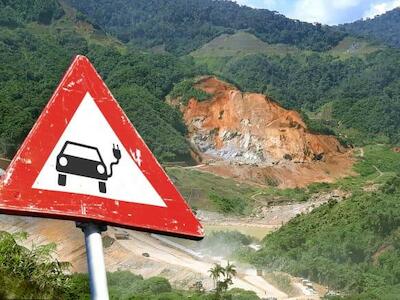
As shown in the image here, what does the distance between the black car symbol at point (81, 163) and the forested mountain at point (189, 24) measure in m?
131

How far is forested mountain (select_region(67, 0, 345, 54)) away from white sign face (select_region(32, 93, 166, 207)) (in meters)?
130

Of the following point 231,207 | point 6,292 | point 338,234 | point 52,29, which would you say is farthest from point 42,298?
point 52,29

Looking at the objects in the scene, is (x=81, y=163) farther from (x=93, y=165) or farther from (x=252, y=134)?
(x=252, y=134)

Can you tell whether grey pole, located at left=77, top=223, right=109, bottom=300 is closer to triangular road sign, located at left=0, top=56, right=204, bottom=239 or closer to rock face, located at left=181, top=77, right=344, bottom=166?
triangular road sign, located at left=0, top=56, right=204, bottom=239

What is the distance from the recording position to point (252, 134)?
58469mm

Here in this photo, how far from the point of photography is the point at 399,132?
80938 mm

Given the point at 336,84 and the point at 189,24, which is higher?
the point at 189,24

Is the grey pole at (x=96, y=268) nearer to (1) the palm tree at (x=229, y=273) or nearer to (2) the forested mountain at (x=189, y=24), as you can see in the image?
(1) the palm tree at (x=229, y=273)

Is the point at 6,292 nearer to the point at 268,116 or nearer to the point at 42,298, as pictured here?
the point at 42,298

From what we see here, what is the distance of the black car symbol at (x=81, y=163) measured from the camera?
2252 millimetres

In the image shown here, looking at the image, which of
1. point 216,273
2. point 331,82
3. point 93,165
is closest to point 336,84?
point 331,82

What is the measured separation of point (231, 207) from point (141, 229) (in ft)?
137

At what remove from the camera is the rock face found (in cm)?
5766

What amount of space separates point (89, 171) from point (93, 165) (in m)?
0.04
